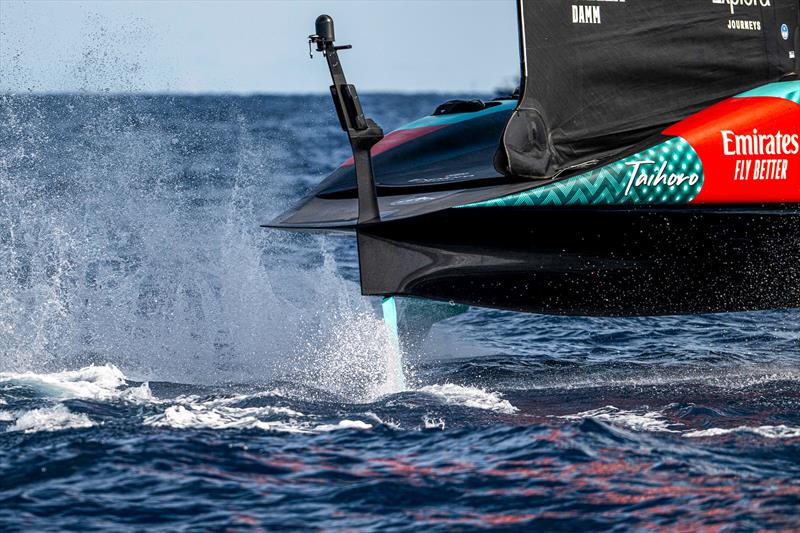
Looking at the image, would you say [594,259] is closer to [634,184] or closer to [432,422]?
[634,184]

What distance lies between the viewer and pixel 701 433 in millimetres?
5152

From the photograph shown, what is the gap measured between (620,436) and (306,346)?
2570 mm

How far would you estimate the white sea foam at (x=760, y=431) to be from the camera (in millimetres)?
5066

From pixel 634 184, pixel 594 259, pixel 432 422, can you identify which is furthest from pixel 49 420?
pixel 634 184

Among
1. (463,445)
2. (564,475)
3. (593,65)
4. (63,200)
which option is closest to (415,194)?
(593,65)

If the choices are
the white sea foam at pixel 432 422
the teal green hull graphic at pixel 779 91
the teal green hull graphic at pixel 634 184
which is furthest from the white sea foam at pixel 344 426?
the teal green hull graphic at pixel 779 91

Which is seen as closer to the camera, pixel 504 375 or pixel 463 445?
pixel 463 445

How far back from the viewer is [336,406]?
5.62m

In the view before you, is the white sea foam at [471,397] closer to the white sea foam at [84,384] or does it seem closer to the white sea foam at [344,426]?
the white sea foam at [344,426]

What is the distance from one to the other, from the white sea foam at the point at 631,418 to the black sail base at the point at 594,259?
0.71 m

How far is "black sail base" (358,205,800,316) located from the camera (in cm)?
560

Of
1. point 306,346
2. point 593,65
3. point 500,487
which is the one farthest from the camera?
point 306,346

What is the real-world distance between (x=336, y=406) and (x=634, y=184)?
72.9 inches

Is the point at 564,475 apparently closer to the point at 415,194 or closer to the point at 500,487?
the point at 500,487
